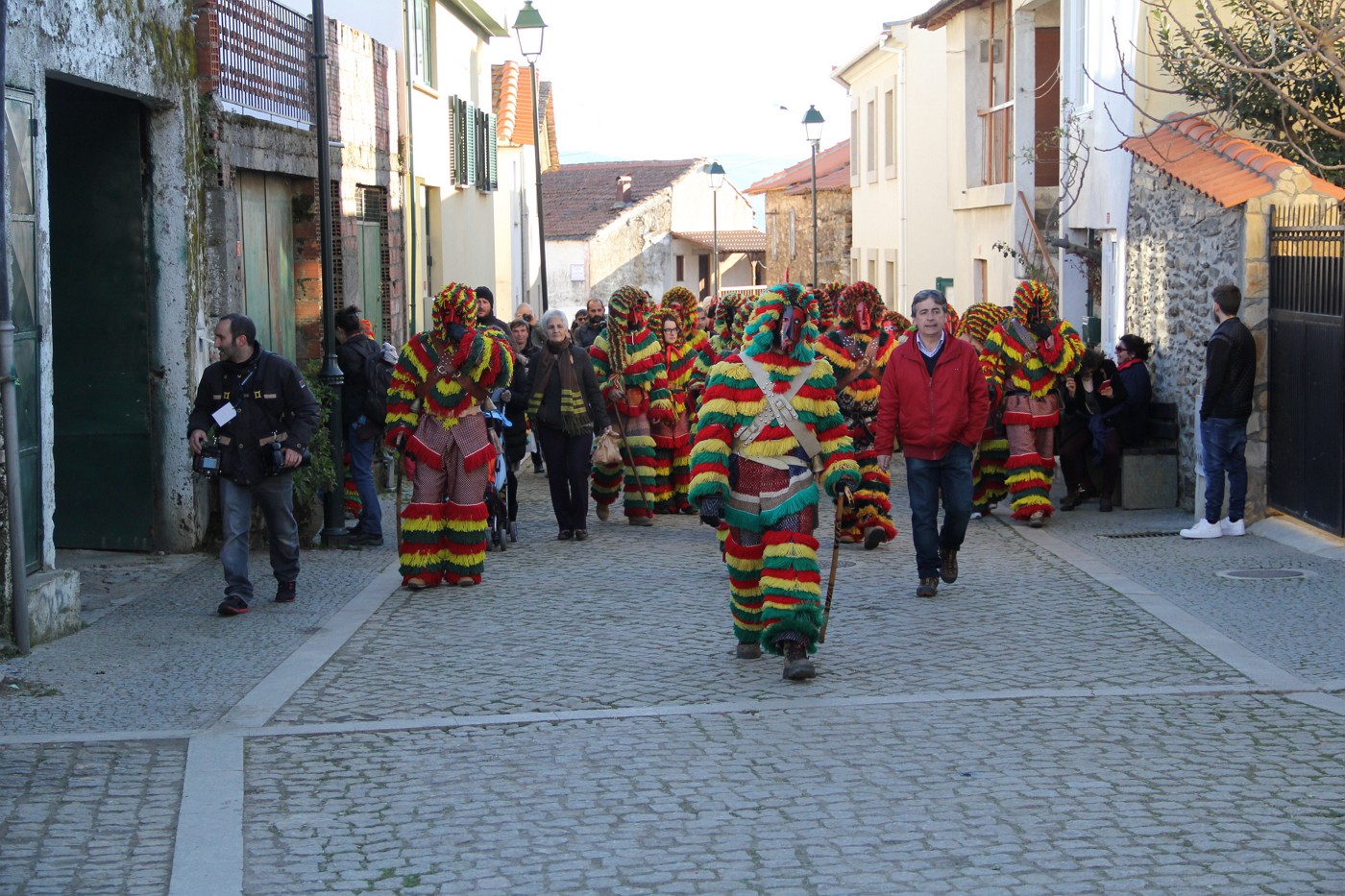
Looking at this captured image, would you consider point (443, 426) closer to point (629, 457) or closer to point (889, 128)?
point (629, 457)

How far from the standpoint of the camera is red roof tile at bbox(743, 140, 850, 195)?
44.2 meters

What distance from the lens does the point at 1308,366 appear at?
11297 mm

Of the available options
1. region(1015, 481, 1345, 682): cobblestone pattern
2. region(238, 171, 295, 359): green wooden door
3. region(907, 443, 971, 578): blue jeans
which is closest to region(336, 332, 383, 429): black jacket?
region(238, 171, 295, 359): green wooden door

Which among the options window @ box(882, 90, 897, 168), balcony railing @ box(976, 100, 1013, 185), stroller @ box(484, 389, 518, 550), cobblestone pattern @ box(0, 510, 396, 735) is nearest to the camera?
cobblestone pattern @ box(0, 510, 396, 735)

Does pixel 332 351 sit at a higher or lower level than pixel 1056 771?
higher

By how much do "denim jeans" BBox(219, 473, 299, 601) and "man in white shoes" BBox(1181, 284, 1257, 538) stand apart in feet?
20.6

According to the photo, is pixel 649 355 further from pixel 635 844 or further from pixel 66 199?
pixel 635 844

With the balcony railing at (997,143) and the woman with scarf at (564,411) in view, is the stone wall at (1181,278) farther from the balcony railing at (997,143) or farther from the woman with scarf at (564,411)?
the balcony railing at (997,143)

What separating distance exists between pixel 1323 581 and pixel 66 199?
27.7 feet

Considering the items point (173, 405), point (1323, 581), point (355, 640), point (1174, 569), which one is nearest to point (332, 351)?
point (173, 405)

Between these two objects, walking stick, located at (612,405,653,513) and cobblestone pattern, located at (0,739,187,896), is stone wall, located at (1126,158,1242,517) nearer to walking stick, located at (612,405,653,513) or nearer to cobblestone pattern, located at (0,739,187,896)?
walking stick, located at (612,405,653,513)

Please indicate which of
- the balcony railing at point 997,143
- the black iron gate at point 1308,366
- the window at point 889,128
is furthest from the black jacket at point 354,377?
the window at point 889,128

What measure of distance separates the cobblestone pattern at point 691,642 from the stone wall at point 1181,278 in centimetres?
265

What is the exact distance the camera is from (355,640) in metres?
8.86
